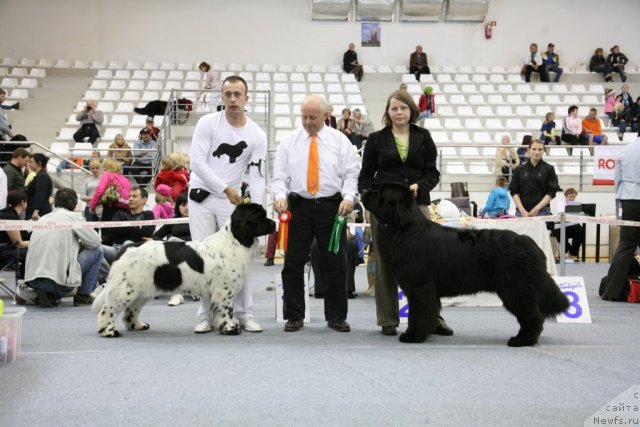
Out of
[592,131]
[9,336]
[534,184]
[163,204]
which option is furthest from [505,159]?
[9,336]

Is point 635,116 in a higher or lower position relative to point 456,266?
higher

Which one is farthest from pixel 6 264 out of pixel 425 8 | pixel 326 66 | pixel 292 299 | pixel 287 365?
pixel 425 8

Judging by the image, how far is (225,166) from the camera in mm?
4859

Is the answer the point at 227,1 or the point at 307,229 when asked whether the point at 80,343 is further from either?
the point at 227,1

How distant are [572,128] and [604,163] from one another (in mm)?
3156

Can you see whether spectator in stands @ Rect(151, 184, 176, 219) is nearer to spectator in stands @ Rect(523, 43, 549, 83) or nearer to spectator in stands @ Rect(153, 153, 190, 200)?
spectator in stands @ Rect(153, 153, 190, 200)

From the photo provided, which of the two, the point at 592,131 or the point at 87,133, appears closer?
the point at 87,133

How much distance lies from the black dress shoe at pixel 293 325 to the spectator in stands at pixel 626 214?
11.2 feet

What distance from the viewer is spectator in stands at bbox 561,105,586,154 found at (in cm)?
1488

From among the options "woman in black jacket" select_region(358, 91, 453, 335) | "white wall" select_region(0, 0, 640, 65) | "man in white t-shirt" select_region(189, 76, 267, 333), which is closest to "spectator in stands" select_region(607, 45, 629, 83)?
"white wall" select_region(0, 0, 640, 65)

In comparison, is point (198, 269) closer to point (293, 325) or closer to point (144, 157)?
point (293, 325)

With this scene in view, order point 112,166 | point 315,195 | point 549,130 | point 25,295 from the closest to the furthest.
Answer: point 315,195 < point 25,295 < point 112,166 < point 549,130

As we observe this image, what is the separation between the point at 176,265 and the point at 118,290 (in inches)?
17.2

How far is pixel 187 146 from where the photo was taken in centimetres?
1324
